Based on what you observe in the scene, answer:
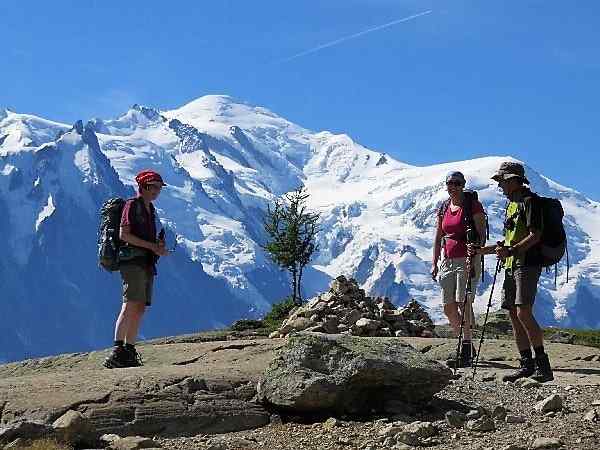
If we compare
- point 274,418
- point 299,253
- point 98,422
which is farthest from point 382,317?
point 299,253

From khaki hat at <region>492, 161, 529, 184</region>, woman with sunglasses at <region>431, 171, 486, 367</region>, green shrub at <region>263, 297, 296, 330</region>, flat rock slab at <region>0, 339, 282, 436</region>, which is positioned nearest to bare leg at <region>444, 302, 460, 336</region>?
woman with sunglasses at <region>431, 171, 486, 367</region>

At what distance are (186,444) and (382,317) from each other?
1042 cm

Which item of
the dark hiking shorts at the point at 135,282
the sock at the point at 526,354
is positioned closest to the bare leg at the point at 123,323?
the dark hiking shorts at the point at 135,282

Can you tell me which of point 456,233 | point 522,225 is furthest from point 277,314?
point 522,225

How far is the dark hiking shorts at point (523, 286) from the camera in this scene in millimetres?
10617

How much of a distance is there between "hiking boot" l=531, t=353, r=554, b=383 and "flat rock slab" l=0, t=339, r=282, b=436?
11.0ft

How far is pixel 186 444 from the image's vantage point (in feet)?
28.5

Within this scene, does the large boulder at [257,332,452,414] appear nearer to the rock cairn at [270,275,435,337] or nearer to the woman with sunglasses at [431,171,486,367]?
the woman with sunglasses at [431,171,486,367]

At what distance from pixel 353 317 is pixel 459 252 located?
578cm

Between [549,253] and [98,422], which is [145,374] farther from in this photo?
[549,253]

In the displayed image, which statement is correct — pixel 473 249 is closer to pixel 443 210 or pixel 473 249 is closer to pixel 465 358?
pixel 443 210

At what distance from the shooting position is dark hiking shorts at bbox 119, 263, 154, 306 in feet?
36.8

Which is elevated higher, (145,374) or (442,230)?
(442,230)

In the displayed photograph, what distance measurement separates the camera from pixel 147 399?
938cm
